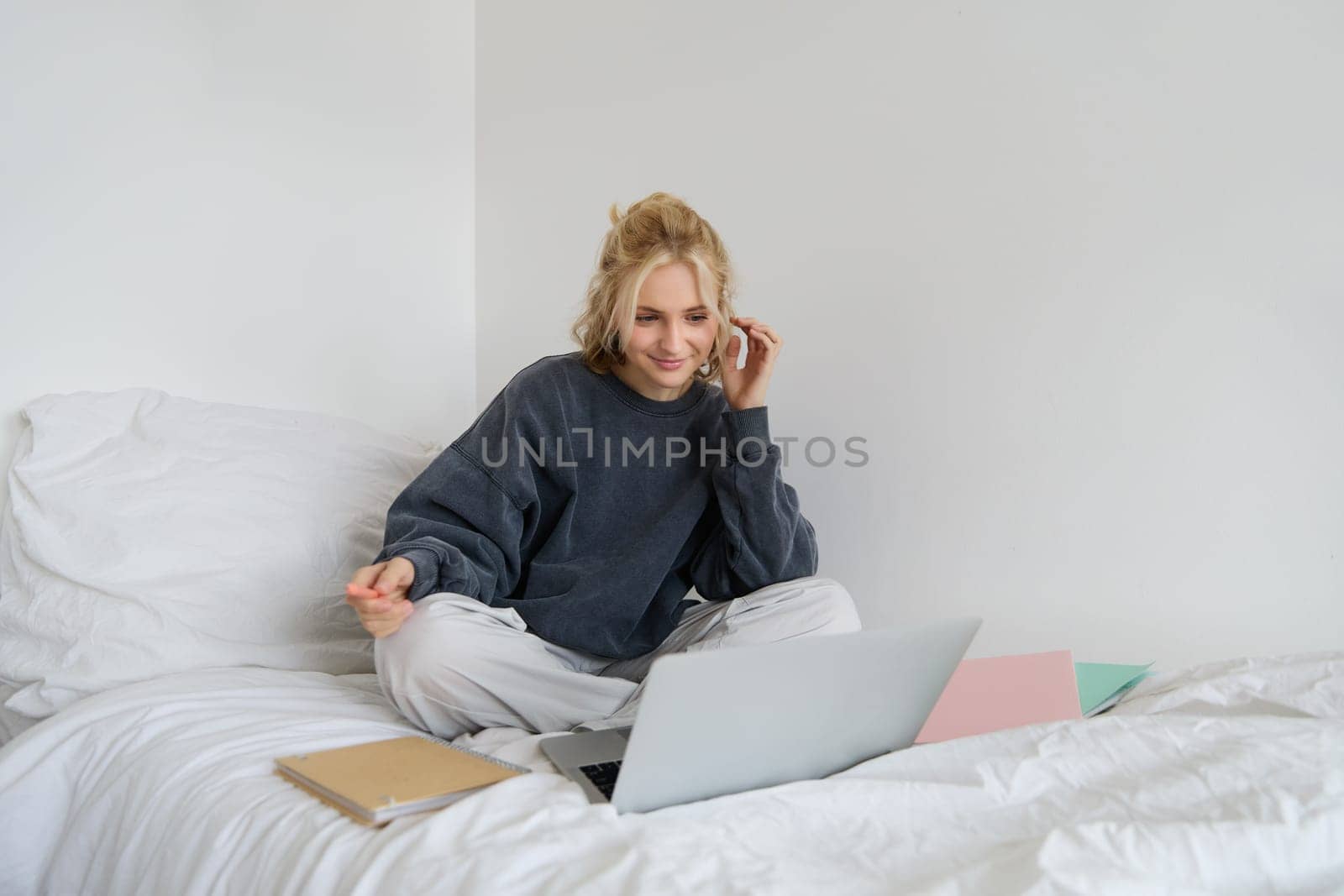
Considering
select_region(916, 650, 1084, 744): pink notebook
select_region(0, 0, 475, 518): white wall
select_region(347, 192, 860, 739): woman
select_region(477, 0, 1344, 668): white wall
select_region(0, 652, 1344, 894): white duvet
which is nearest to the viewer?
select_region(0, 652, 1344, 894): white duvet

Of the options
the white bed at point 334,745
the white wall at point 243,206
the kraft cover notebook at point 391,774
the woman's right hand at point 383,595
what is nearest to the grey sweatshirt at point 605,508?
the woman's right hand at point 383,595

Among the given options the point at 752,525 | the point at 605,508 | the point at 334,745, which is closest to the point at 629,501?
the point at 605,508

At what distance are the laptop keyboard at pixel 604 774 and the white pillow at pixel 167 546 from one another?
2.09 ft

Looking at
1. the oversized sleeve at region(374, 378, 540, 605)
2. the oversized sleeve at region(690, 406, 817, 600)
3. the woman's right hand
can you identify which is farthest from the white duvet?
the oversized sleeve at region(690, 406, 817, 600)

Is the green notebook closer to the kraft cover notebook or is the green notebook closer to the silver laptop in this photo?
the silver laptop

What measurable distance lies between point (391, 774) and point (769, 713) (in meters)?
0.31

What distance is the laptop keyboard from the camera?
2.56 ft

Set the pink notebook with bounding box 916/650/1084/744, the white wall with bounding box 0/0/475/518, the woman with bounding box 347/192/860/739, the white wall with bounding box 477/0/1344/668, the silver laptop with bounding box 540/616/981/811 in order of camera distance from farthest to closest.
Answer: the white wall with bounding box 0/0/475/518 → the woman with bounding box 347/192/860/739 → the white wall with bounding box 477/0/1344/668 → the pink notebook with bounding box 916/650/1084/744 → the silver laptop with bounding box 540/616/981/811

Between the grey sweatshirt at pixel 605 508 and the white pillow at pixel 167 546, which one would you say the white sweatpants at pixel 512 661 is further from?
the white pillow at pixel 167 546

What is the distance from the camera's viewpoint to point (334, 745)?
0.98 metres

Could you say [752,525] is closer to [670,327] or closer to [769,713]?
[670,327]

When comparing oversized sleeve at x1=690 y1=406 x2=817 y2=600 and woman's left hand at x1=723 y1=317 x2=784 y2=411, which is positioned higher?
woman's left hand at x1=723 y1=317 x2=784 y2=411

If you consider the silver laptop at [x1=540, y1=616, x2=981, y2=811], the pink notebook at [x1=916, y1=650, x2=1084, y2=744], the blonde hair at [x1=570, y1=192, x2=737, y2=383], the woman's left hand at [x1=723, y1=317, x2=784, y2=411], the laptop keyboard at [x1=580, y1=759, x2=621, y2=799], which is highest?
the blonde hair at [x1=570, y1=192, x2=737, y2=383]

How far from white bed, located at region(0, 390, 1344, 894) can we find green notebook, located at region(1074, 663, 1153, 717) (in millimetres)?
21
